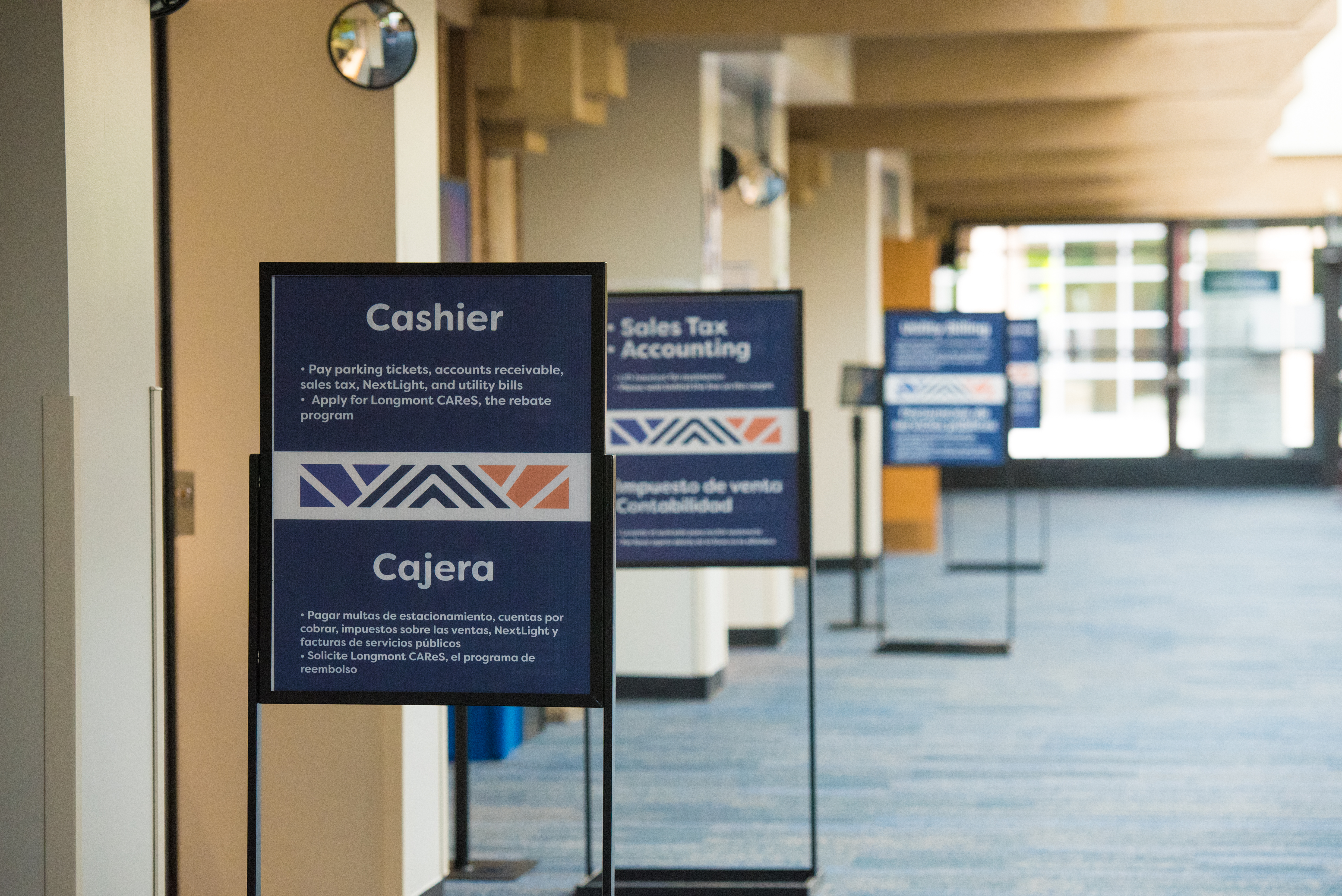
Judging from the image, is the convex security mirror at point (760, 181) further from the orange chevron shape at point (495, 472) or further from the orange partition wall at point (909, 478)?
the orange chevron shape at point (495, 472)

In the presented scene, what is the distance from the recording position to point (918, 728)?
6.35 meters

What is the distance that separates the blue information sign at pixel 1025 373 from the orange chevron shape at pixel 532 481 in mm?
9230

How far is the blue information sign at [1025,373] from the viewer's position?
1166 cm

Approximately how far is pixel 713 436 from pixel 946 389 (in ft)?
14.9

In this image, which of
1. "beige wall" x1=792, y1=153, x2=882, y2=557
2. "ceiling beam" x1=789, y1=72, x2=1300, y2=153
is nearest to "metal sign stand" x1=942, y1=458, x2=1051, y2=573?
"beige wall" x1=792, y1=153, x2=882, y2=557

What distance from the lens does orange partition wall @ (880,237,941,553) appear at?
12.8 metres

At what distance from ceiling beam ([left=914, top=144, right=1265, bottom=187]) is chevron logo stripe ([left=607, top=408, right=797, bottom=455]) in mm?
8864

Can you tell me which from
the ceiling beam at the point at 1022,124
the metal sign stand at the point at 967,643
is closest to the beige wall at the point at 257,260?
the metal sign stand at the point at 967,643

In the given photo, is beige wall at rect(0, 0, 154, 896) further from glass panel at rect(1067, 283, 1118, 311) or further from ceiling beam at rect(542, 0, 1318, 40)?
glass panel at rect(1067, 283, 1118, 311)

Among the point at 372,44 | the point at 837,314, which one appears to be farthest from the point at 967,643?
the point at 372,44

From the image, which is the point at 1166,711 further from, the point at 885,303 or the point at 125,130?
the point at 885,303

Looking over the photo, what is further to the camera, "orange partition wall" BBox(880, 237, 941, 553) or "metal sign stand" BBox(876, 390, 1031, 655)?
"orange partition wall" BBox(880, 237, 941, 553)

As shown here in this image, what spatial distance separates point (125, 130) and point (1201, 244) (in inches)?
710

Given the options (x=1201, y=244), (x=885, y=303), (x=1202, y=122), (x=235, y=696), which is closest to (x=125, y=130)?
(x=235, y=696)
